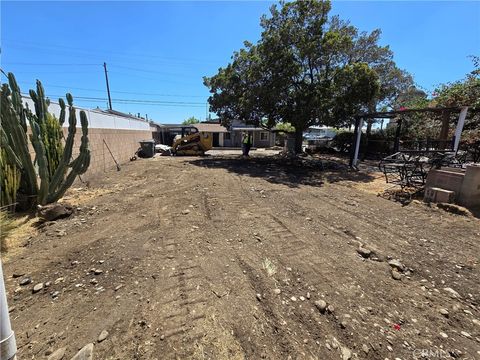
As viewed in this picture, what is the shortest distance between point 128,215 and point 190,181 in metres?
3.32

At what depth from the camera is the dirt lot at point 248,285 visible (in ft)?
6.66

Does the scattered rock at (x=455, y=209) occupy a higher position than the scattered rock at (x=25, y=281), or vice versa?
the scattered rock at (x=455, y=209)

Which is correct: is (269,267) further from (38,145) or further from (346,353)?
(38,145)

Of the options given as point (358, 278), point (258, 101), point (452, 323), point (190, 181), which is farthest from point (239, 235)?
point (258, 101)

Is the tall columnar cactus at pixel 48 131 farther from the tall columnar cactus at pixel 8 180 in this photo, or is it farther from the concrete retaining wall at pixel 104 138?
the tall columnar cactus at pixel 8 180

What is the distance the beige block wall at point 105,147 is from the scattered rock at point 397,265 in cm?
866

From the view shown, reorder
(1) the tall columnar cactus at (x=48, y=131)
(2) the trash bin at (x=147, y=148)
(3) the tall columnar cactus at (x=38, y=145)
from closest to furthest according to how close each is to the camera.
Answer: (3) the tall columnar cactus at (x=38, y=145)
(1) the tall columnar cactus at (x=48, y=131)
(2) the trash bin at (x=147, y=148)

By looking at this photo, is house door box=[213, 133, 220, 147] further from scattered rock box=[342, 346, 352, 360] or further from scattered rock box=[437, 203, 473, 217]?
scattered rock box=[342, 346, 352, 360]

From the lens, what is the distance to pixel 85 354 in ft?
6.21

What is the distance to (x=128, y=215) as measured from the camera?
4.93 m

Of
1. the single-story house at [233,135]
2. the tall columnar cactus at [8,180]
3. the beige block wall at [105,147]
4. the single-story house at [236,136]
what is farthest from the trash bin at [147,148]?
the single-story house at [236,136]

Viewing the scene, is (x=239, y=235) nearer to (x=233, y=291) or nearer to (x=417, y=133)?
(x=233, y=291)

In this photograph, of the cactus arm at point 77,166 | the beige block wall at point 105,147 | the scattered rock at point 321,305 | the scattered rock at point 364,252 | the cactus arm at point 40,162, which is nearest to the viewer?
the scattered rock at point 321,305

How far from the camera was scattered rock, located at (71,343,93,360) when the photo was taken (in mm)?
1870
